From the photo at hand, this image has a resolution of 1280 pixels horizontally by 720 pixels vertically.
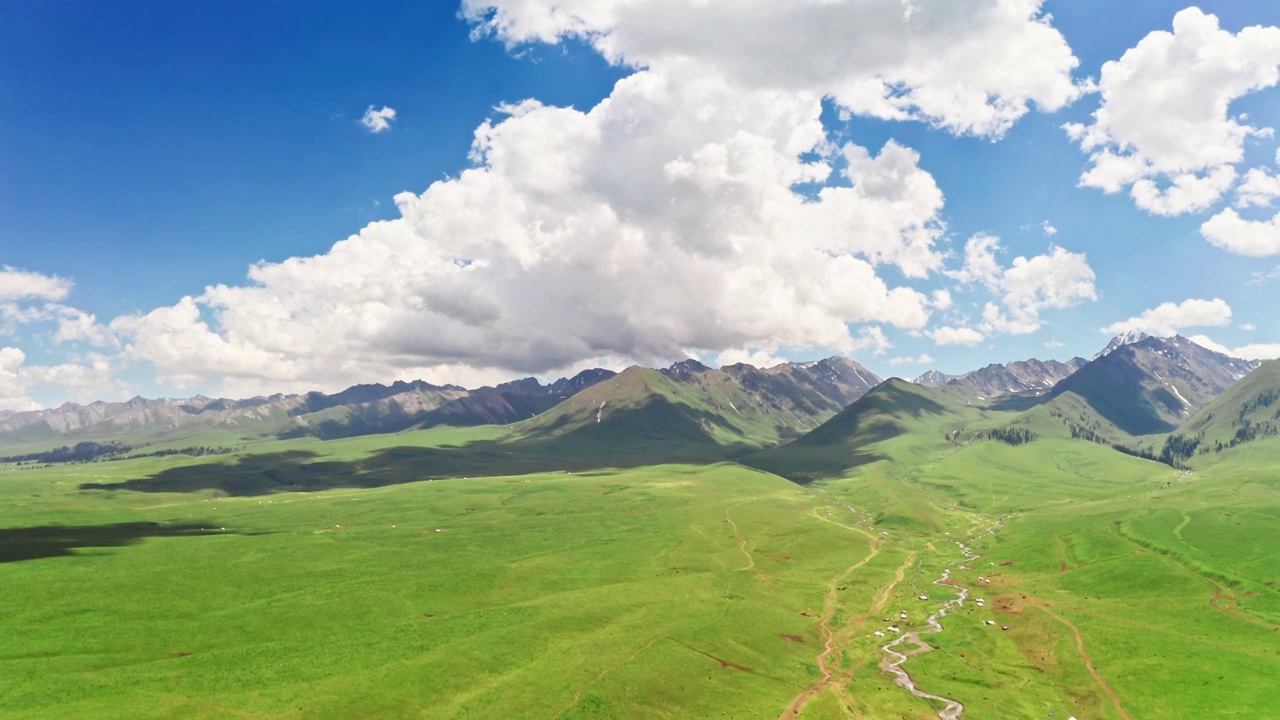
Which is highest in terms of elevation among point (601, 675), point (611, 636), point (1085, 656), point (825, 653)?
point (601, 675)

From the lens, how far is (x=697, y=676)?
343 feet

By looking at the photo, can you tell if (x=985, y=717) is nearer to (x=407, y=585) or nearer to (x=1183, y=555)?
(x=407, y=585)

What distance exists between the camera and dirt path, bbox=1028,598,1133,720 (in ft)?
328

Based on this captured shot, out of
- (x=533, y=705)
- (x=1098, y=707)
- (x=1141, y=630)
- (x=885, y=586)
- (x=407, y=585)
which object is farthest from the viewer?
(x=885, y=586)

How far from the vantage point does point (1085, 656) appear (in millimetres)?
119062

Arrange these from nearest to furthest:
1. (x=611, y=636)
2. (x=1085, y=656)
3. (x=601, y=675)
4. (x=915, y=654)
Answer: (x=601, y=675) < (x=1085, y=656) < (x=611, y=636) < (x=915, y=654)

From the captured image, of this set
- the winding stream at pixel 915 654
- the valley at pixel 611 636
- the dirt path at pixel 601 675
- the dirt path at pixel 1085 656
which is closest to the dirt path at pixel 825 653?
the valley at pixel 611 636

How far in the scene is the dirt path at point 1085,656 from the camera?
328 ft

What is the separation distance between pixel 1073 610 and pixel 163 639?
191m

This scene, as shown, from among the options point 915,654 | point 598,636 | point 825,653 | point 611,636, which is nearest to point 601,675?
point 611,636

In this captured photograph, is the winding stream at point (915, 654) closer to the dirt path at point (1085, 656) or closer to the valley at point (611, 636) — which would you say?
the valley at point (611, 636)

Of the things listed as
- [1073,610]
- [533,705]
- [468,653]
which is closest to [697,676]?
[533,705]

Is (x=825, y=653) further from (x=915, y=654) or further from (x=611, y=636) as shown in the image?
(x=611, y=636)

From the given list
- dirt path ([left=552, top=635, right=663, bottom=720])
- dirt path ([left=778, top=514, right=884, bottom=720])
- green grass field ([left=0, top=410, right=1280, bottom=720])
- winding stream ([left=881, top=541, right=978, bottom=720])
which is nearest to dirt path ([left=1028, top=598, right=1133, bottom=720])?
green grass field ([left=0, top=410, right=1280, bottom=720])
